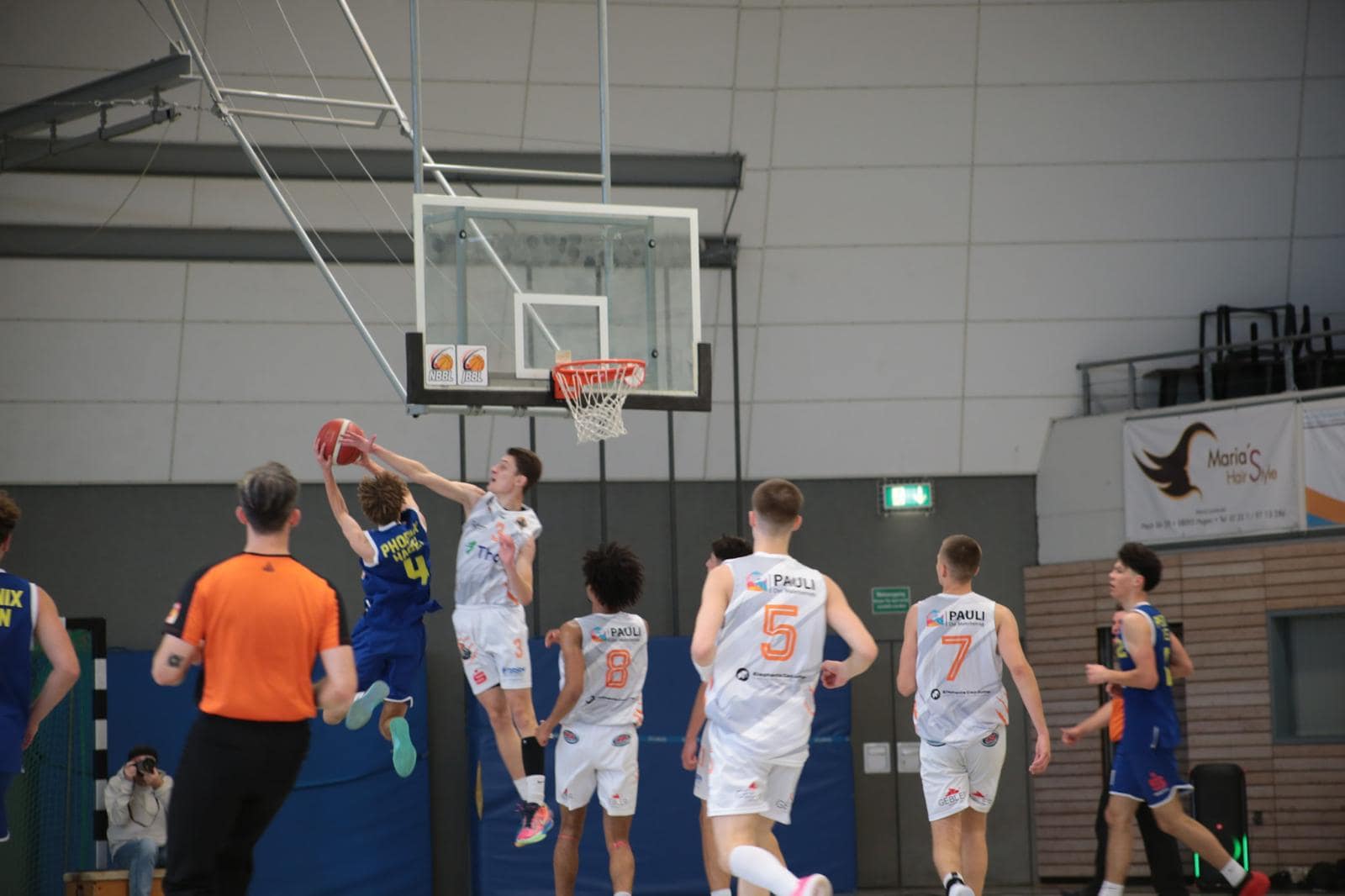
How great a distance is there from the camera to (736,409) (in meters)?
15.4

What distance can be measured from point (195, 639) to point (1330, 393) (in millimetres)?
11276

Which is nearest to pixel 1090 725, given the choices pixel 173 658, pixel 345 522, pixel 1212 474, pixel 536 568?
pixel 345 522

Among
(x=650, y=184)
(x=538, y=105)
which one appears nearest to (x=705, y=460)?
(x=650, y=184)

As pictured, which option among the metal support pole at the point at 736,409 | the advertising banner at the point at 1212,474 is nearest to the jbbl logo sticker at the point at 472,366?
the metal support pole at the point at 736,409

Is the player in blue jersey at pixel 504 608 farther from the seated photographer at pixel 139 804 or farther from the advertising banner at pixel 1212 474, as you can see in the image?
the advertising banner at pixel 1212 474

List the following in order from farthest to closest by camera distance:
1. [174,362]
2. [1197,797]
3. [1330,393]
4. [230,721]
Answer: [174,362] < [1330,393] < [1197,797] < [230,721]

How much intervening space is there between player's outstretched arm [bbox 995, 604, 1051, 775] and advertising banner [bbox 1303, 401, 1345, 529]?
6732mm

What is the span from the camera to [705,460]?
A: 15672 millimetres

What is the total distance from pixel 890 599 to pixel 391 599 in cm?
781

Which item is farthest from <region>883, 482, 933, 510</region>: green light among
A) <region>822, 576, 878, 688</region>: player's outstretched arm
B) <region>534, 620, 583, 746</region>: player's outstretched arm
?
<region>822, 576, 878, 688</region>: player's outstretched arm

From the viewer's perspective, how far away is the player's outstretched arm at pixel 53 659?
609cm

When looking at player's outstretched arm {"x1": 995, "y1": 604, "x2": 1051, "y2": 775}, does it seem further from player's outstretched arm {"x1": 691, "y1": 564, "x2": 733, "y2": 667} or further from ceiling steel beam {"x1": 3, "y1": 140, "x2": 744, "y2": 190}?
ceiling steel beam {"x1": 3, "y1": 140, "x2": 744, "y2": 190}

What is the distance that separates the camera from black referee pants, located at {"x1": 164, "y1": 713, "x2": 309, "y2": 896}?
5.23 m

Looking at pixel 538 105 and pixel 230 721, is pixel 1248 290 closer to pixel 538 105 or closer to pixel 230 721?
pixel 538 105
